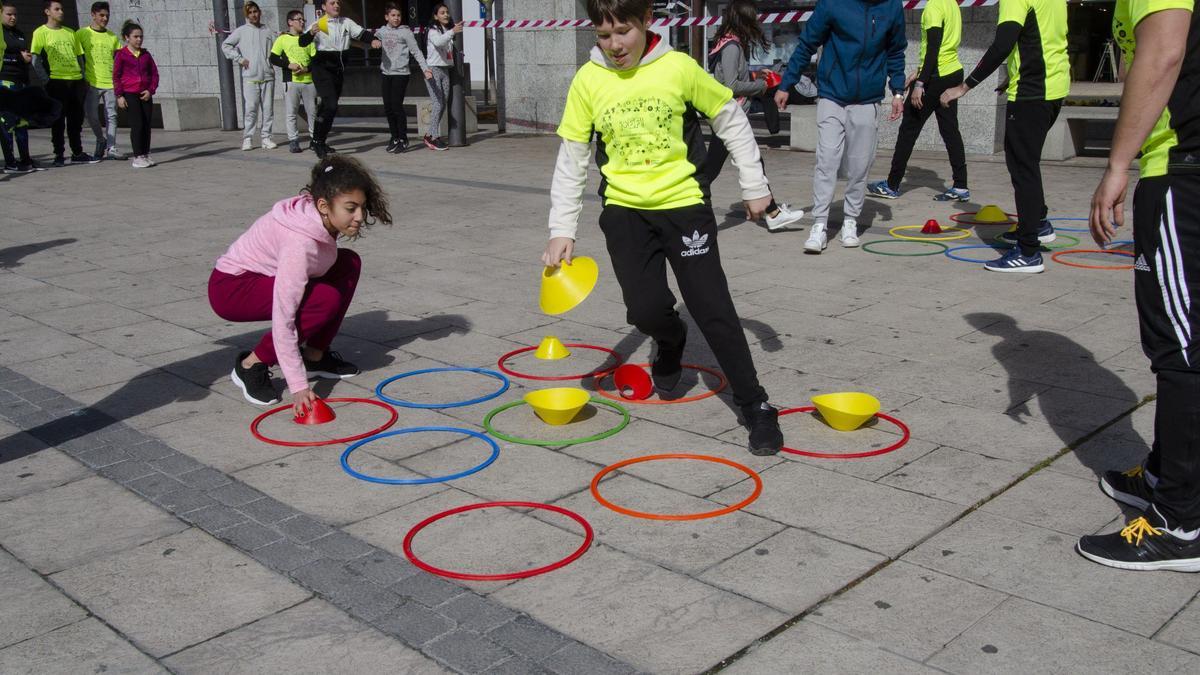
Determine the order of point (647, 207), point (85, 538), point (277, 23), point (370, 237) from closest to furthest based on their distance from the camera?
point (85, 538) < point (647, 207) < point (370, 237) < point (277, 23)

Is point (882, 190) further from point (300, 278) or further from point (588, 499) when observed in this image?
point (588, 499)

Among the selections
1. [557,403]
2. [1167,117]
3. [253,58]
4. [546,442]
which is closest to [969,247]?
[557,403]

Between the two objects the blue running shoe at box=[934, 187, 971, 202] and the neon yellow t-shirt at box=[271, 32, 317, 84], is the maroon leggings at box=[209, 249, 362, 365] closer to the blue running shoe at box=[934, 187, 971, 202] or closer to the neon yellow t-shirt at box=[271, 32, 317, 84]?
the blue running shoe at box=[934, 187, 971, 202]

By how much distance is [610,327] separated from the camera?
21.8 feet

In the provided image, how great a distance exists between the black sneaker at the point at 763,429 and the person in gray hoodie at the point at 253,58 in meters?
13.0

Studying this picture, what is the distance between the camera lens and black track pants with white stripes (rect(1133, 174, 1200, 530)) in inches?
136

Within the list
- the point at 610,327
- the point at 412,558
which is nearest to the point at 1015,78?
the point at 610,327

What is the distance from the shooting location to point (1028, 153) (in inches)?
297

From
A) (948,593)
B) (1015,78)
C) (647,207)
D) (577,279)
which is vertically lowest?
(948,593)

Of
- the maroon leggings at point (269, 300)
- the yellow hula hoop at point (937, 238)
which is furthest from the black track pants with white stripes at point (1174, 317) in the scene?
the yellow hula hoop at point (937, 238)

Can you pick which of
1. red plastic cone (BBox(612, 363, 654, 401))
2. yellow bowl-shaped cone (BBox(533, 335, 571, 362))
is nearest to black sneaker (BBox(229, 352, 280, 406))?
yellow bowl-shaped cone (BBox(533, 335, 571, 362))

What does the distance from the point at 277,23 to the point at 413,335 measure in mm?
14661

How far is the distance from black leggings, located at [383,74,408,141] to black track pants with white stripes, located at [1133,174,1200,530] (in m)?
13.1

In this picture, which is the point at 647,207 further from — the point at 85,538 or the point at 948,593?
the point at 85,538
